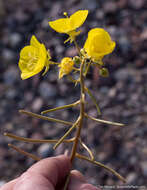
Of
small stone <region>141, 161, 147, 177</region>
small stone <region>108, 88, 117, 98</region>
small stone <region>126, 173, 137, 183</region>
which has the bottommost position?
small stone <region>126, 173, 137, 183</region>

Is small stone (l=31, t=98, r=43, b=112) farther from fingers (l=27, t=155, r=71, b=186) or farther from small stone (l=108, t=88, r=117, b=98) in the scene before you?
fingers (l=27, t=155, r=71, b=186)

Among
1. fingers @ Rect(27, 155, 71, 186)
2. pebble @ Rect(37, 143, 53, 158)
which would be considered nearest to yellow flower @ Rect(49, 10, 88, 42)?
fingers @ Rect(27, 155, 71, 186)

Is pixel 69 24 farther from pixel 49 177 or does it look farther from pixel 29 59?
pixel 49 177

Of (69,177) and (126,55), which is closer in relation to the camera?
(69,177)

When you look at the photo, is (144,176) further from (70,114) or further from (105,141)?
(70,114)

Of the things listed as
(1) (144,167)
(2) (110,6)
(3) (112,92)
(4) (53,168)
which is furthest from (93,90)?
(4) (53,168)

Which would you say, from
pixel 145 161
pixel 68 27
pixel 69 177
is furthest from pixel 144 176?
pixel 68 27
